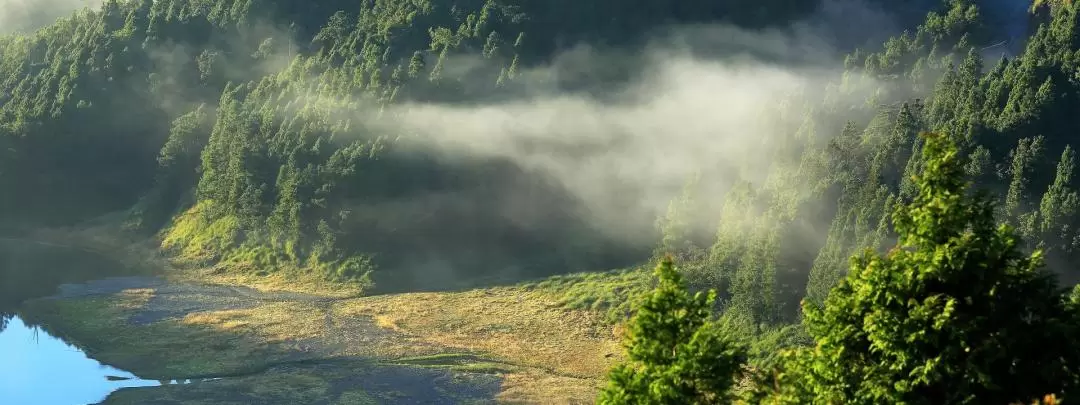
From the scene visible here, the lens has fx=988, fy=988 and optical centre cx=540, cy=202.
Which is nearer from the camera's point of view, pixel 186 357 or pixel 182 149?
pixel 186 357

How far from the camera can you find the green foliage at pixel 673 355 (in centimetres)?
2239

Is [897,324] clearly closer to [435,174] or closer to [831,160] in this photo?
[831,160]

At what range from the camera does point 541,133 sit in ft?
350

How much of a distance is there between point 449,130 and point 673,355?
84.2m

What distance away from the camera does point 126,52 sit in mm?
131000

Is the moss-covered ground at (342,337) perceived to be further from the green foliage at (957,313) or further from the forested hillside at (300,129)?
the green foliage at (957,313)

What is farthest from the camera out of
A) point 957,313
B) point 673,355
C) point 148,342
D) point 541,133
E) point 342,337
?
point 541,133

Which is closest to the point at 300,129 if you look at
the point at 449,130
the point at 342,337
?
the point at 449,130

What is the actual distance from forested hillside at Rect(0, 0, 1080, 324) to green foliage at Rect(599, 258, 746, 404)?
134ft

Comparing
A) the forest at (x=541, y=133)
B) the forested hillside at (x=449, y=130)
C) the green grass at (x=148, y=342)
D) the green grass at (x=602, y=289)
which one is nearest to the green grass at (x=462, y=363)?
the green grass at (x=148, y=342)

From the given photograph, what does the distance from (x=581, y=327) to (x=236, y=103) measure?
202ft

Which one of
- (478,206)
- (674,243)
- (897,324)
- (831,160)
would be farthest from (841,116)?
(897,324)

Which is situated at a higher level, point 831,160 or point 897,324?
point 831,160

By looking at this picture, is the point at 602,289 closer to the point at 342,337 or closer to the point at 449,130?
the point at 342,337
